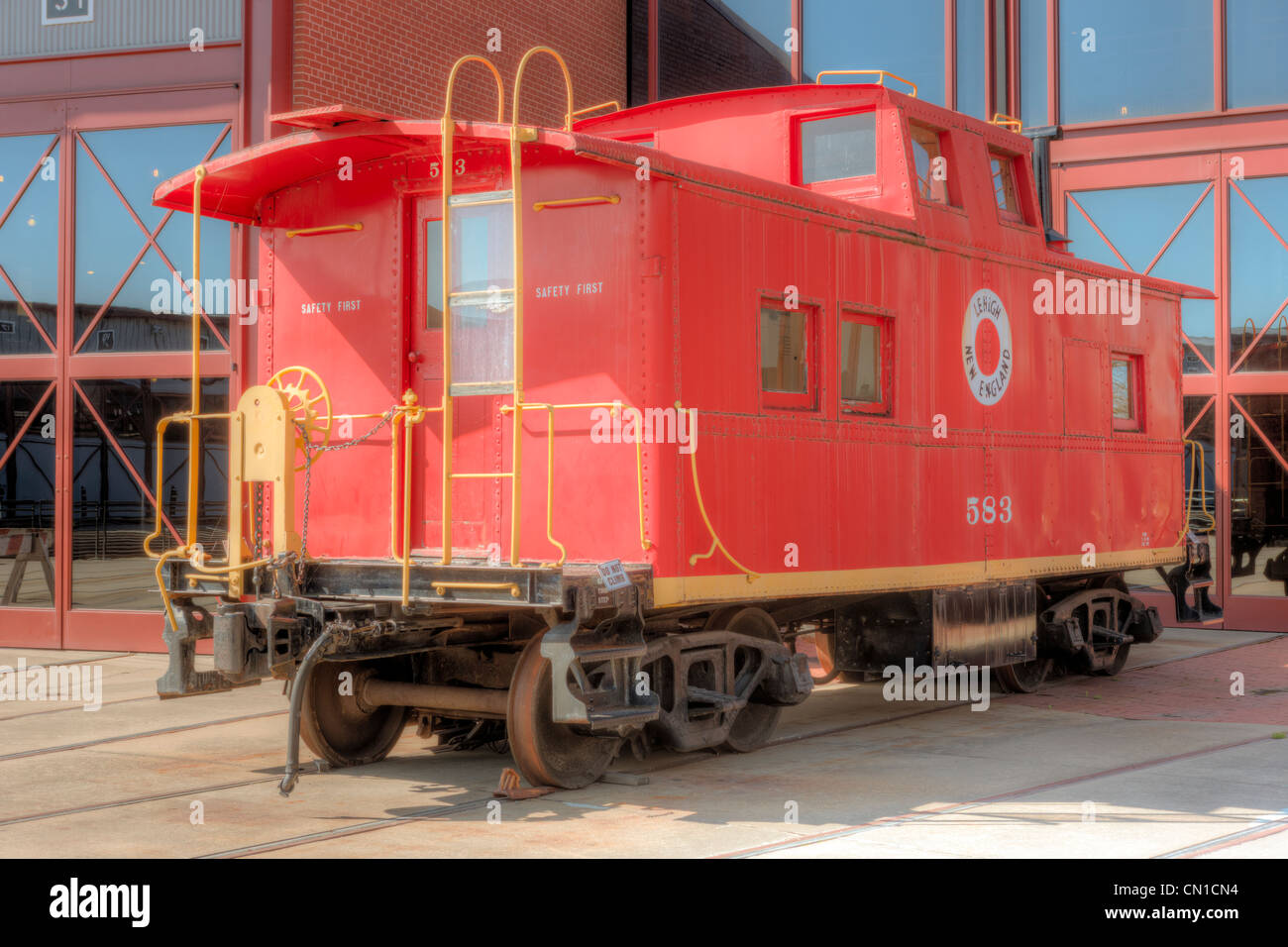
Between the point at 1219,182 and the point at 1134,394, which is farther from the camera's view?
the point at 1219,182

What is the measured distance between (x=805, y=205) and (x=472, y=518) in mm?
2945

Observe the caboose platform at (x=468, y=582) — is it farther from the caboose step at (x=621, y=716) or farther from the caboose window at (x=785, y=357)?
the caboose window at (x=785, y=357)

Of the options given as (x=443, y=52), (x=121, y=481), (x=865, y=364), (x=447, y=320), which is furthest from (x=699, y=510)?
(x=443, y=52)

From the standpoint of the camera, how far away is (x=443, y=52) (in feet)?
52.4

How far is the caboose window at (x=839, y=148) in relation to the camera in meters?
10.1

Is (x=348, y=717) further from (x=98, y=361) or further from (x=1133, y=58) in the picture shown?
(x=1133, y=58)

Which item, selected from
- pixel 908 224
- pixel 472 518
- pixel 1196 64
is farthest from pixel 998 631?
pixel 1196 64

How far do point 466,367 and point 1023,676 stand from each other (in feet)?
20.9

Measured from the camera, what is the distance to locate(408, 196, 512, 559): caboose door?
8047mm

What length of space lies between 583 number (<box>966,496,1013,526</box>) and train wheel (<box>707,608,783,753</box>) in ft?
6.71

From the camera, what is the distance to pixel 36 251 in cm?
1515

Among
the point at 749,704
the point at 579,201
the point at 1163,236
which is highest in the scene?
the point at 1163,236

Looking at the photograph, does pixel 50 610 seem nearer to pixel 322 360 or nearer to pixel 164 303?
pixel 164 303

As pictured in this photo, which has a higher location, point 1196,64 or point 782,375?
point 1196,64
